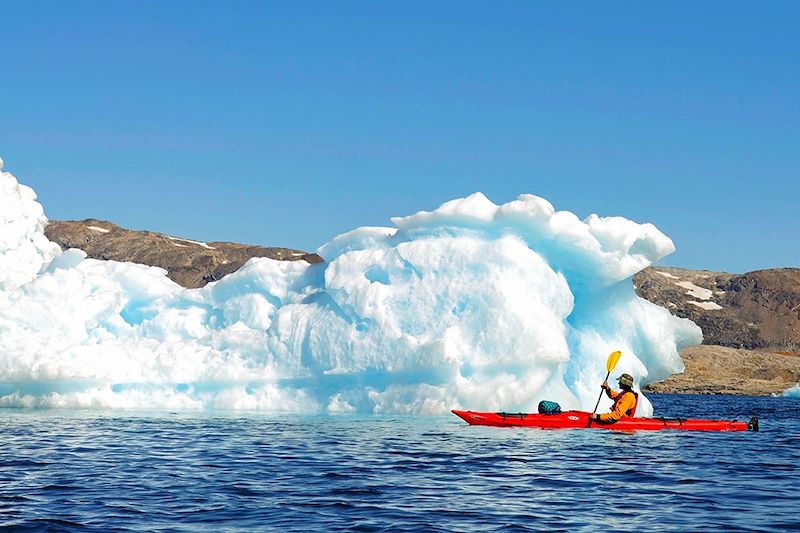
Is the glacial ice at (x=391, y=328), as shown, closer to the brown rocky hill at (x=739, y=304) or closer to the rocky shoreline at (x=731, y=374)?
the rocky shoreline at (x=731, y=374)

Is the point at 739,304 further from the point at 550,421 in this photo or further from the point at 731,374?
the point at 550,421

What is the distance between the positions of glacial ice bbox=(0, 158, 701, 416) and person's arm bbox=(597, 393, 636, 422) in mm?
2165

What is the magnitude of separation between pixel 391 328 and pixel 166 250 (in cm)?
14097

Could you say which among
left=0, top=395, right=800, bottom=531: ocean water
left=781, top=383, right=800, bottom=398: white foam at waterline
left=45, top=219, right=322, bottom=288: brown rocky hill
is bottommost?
left=0, top=395, right=800, bottom=531: ocean water

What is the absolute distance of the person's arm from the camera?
26984 mm

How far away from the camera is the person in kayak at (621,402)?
27000mm

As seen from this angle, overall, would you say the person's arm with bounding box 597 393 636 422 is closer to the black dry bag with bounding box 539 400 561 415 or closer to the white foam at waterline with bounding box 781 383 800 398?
the black dry bag with bounding box 539 400 561 415

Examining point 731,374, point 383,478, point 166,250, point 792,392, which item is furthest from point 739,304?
point 383,478

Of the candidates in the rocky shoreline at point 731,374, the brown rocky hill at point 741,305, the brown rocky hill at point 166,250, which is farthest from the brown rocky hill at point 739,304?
the brown rocky hill at point 166,250

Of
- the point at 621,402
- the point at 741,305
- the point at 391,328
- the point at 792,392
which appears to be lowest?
the point at 621,402

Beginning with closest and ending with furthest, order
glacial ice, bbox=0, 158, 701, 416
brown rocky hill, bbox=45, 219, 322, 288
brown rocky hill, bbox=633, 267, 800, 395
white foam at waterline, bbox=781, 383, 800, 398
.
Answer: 1. glacial ice, bbox=0, 158, 701, 416
2. white foam at waterline, bbox=781, 383, 800, 398
3. brown rocky hill, bbox=45, 219, 322, 288
4. brown rocky hill, bbox=633, 267, 800, 395

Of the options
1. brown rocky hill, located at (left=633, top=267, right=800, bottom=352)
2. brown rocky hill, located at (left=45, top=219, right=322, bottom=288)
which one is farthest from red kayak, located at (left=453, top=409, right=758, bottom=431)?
brown rocky hill, located at (left=633, top=267, right=800, bottom=352)

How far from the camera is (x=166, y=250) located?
540 ft

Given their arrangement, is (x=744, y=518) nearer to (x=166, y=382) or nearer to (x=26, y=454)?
(x=26, y=454)
